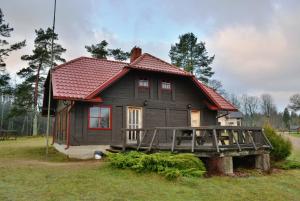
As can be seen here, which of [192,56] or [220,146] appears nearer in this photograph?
[220,146]

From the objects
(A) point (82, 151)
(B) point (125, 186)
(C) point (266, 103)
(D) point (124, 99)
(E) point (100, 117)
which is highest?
(C) point (266, 103)

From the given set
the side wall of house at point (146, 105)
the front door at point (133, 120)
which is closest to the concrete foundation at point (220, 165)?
the front door at point (133, 120)


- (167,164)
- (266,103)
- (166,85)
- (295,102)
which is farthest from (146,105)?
(266,103)

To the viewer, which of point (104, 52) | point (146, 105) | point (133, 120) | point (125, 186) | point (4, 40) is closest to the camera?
point (125, 186)

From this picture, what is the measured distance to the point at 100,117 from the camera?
48.8ft

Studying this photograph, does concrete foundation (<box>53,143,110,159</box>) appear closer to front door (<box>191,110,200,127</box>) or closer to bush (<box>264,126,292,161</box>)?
front door (<box>191,110,200,127</box>)

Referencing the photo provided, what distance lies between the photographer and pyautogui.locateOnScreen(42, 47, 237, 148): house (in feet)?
46.8

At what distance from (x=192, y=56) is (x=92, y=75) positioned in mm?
29097

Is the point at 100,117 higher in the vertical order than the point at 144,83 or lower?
lower

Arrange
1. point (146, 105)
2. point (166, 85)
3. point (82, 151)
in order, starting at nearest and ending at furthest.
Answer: point (82, 151), point (146, 105), point (166, 85)

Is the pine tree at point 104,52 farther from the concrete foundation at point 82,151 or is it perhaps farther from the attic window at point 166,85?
the concrete foundation at point 82,151

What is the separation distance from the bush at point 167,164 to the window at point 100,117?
5.13 metres

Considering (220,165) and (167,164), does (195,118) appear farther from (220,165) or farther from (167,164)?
(167,164)

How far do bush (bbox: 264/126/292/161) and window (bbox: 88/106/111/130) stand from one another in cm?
777
